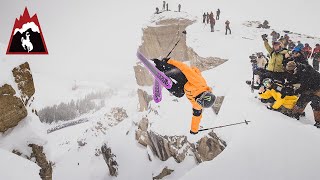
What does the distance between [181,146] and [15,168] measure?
44.4 feet

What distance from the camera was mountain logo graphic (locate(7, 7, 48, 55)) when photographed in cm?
1062

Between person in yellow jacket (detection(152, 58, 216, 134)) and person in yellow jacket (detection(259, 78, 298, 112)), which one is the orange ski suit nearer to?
person in yellow jacket (detection(152, 58, 216, 134))

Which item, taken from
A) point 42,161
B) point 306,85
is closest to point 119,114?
point 42,161

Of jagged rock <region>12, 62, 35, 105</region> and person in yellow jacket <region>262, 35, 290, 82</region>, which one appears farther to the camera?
jagged rock <region>12, 62, 35, 105</region>

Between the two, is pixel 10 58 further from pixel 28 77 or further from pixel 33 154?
pixel 33 154

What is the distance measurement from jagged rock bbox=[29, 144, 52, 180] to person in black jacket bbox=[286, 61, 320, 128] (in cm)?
1163

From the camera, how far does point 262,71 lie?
9883 millimetres

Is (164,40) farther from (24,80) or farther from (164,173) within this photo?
(24,80)

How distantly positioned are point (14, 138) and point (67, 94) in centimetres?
16025

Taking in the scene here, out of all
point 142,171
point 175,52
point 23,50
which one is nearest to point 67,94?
point 175,52

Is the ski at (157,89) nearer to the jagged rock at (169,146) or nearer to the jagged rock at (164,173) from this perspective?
the jagged rock at (169,146)

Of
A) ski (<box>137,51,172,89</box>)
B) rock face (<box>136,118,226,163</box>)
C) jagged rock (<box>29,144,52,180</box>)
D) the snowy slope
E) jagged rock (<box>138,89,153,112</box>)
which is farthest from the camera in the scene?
jagged rock (<box>138,89,153,112</box>)

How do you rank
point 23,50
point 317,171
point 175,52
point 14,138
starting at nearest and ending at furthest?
point 317,171 → point 23,50 → point 14,138 → point 175,52

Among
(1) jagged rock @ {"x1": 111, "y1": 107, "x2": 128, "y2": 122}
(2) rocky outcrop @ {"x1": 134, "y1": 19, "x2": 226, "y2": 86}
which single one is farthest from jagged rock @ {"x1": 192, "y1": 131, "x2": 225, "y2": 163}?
(1) jagged rock @ {"x1": 111, "y1": 107, "x2": 128, "y2": 122}
